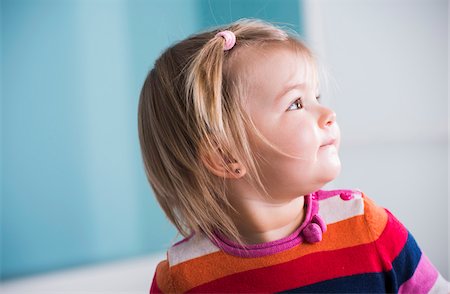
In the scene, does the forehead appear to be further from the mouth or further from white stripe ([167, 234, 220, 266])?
white stripe ([167, 234, 220, 266])

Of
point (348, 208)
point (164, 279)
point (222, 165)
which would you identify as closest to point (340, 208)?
point (348, 208)

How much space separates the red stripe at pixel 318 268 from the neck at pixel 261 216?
0.06 meters

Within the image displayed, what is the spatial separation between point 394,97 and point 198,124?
103cm

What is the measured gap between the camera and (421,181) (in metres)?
1.74

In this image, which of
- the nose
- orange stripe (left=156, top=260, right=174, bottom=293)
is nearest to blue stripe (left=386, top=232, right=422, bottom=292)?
the nose

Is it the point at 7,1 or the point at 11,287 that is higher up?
the point at 7,1

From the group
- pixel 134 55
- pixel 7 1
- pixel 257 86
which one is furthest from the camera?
pixel 134 55

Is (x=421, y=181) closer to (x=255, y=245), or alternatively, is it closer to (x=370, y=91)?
(x=370, y=91)

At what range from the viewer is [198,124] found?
0.90m

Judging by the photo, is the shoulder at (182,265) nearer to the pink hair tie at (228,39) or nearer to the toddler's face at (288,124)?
the toddler's face at (288,124)

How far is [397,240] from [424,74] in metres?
0.97

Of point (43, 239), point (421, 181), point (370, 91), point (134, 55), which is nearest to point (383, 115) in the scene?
point (370, 91)

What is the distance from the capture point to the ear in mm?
904

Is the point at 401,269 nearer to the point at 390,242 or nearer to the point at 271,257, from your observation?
the point at 390,242
